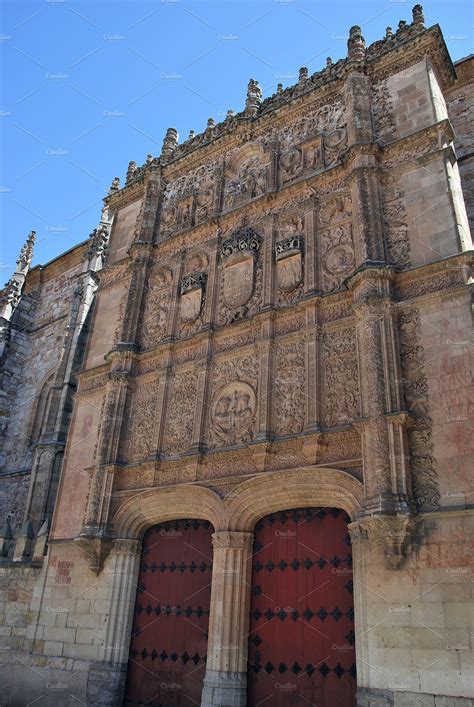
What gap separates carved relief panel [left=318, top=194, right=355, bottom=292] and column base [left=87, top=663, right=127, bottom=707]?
296 inches

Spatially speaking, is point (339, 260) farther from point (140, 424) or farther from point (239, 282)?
point (140, 424)

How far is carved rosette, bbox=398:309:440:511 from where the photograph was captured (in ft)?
23.9

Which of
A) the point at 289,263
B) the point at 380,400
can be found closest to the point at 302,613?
the point at 380,400

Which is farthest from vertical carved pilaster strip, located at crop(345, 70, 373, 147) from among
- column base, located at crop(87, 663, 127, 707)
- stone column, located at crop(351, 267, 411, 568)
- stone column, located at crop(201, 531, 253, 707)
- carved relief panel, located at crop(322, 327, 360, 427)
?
column base, located at crop(87, 663, 127, 707)

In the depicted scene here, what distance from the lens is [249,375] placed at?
33.3ft

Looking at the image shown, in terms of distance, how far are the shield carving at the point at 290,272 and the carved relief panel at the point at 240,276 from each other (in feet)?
1.77

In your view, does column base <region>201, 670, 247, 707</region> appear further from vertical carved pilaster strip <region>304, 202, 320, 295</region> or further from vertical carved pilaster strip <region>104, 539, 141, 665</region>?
vertical carved pilaster strip <region>304, 202, 320, 295</region>

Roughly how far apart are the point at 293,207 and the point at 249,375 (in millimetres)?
3644

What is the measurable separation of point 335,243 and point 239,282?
212 cm

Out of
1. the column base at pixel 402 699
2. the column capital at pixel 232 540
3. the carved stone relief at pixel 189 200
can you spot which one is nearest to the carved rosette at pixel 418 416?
the column base at pixel 402 699

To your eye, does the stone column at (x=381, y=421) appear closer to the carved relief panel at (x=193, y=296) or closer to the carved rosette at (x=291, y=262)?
the carved rosette at (x=291, y=262)

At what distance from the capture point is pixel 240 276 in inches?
446

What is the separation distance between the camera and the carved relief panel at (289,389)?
30.1 feet

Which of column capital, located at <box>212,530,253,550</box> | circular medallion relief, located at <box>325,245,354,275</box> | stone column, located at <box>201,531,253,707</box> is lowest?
stone column, located at <box>201,531,253,707</box>
